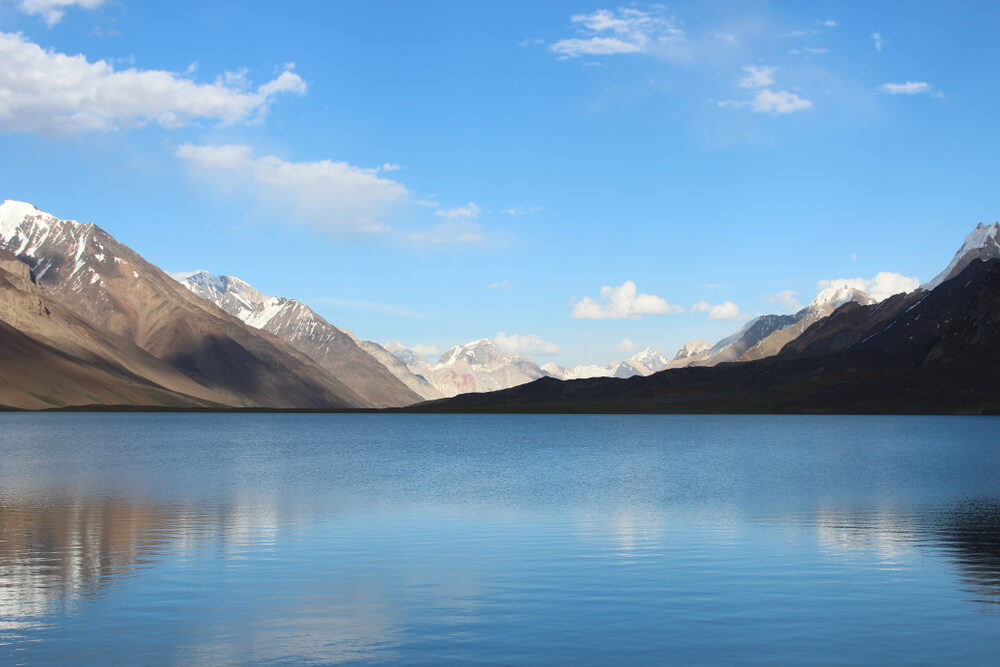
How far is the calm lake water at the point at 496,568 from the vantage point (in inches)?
1019

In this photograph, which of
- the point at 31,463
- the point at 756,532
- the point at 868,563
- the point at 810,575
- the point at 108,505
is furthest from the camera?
the point at 31,463

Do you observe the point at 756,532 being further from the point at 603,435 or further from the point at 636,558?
the point at 603,435

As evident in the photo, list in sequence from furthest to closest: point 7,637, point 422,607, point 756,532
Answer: point 756,532 → point 422,607 → point 7,637

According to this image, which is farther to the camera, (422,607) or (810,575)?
(810,575)

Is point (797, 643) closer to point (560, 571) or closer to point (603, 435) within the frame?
point (560, 571)

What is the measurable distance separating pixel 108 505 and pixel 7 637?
3468 centimetres

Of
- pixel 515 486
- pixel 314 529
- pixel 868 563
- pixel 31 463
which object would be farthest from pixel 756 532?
pixel 31 463

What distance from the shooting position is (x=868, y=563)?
39375 millimetres

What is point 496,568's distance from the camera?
3750 cm

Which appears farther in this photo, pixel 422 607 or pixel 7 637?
pixel 422 607

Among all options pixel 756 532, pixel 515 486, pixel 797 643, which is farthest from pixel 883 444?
pixel 797 643

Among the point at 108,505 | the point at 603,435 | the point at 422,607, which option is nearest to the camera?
the point at 422,607

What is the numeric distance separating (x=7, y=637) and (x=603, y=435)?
166454 millimetres

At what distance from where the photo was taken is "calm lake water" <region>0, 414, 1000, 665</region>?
25.9 m
